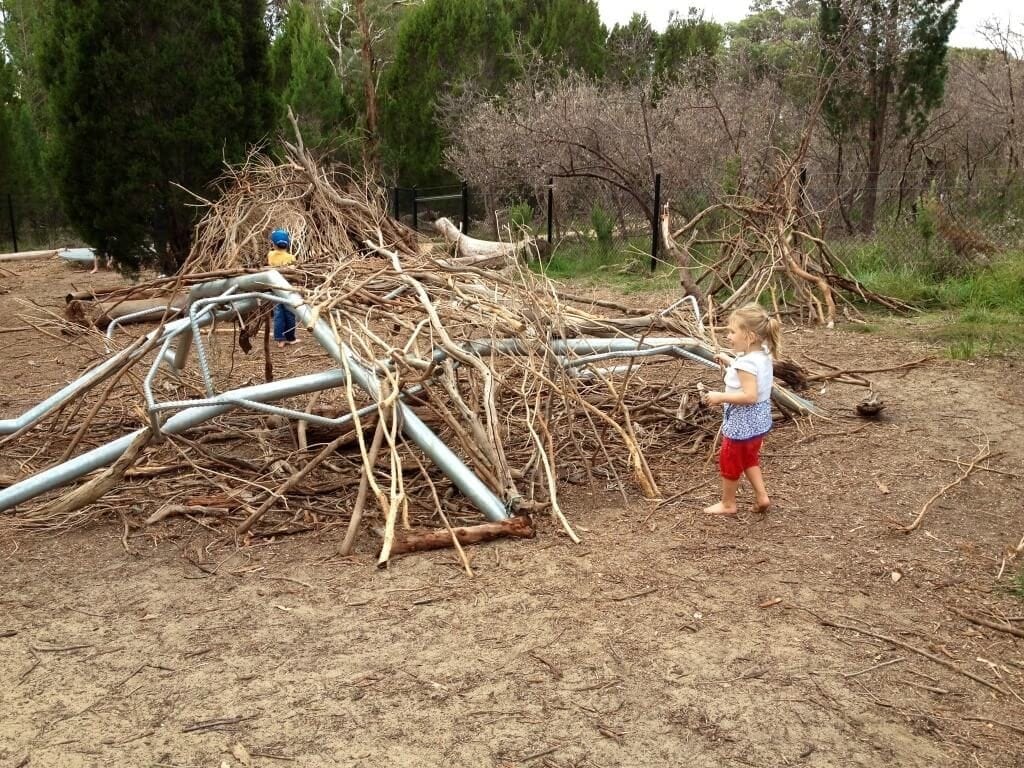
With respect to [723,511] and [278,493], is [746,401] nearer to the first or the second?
[723,511]

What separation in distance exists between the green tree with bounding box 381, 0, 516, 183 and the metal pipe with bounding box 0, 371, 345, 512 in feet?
56.0

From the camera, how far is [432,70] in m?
21.0

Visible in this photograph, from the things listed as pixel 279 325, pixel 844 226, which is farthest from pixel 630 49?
pixel 279 325

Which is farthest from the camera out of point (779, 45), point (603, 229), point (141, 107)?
point (779, 45)

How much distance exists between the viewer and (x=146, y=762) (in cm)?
250

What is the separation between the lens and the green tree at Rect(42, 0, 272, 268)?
10031 mm

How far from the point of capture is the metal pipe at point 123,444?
4.12 m

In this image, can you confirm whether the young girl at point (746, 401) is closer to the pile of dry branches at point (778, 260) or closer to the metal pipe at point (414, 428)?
the metal pipe at point (414, 428)

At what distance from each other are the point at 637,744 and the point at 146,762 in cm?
125

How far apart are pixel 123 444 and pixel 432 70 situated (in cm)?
1818

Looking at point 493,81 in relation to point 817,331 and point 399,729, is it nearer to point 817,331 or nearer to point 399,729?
point 817,331

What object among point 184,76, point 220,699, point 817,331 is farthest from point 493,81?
point 220,699

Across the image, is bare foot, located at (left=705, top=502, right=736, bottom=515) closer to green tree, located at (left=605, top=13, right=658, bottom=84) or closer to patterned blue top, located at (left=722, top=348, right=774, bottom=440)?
patterned blue top, located at (left=722, top=348, right=774, bottom=440)

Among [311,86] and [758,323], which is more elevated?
[311,86]
